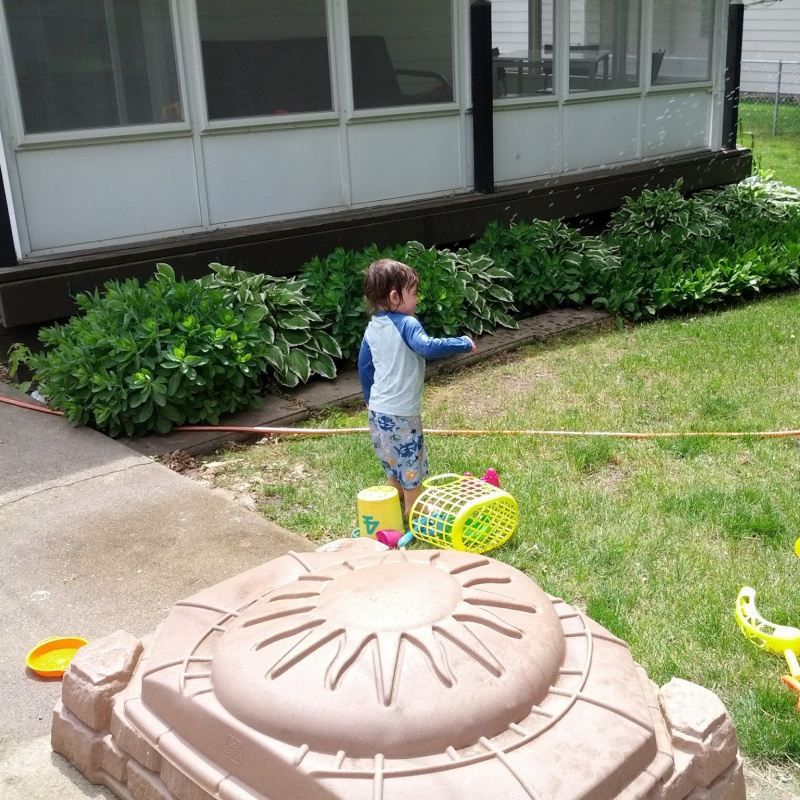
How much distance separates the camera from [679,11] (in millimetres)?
10992

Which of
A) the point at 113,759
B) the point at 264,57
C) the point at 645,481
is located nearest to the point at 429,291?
the point at 264,57

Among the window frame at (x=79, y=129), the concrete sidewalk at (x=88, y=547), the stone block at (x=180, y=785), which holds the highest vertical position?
the window frame at (x=79, y=129)

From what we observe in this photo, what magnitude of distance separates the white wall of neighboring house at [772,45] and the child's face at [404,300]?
21767 mm

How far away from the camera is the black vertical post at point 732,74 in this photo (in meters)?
11.3

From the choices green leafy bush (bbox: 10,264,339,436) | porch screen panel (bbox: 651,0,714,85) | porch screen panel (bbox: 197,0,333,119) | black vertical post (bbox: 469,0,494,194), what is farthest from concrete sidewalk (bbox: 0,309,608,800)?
porch screen panel (bbox: 651,0,714,85)

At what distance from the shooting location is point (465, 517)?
12.8 ft

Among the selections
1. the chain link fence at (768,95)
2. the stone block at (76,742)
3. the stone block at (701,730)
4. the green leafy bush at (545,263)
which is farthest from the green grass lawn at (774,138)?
the stone block at (76,742)

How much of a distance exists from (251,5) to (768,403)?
4.77 m

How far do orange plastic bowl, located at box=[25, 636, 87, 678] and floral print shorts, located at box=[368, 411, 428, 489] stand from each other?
1.59m

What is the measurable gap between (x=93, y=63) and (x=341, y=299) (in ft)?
7.69

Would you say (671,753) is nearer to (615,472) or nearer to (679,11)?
(615,472)

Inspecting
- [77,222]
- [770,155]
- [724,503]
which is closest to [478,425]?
[724,503]

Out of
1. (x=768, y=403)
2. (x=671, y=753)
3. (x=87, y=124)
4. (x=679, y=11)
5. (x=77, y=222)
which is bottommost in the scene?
(x=768, y=403)

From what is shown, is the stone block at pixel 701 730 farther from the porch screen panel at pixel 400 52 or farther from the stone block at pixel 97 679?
the porch screen panel at pixel 400 52
